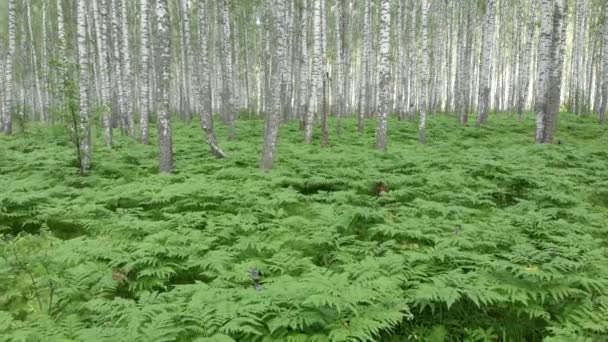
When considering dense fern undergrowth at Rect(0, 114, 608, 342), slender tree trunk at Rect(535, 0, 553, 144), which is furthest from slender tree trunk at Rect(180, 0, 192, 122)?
slender tree trunk at Rect(535, 0, 553, 144)

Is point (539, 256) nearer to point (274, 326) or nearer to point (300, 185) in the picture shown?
point (274, 326)

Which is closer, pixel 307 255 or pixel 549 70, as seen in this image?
pixel 307 255

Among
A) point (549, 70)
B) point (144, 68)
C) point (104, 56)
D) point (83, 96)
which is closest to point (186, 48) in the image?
point (104, 56)

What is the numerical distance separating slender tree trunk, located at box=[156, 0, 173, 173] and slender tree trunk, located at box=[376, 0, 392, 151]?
6.52 m

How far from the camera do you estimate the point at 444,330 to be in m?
3.87

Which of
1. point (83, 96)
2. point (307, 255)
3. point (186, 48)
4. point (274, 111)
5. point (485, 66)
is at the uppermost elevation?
point (186, 48)

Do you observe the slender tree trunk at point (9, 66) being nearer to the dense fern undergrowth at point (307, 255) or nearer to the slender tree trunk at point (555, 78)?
the dense fern undergrowth at point (307, 255)

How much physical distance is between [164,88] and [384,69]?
6846mm

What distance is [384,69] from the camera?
12.9 m

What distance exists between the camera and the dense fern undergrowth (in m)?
3.70

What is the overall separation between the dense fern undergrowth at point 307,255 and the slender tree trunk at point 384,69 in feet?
9.01

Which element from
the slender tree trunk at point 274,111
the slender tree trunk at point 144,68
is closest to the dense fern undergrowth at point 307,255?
the slender tree trunk at point 274,111

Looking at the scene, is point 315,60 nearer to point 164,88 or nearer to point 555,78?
point 164,88

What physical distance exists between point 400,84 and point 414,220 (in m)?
20.7
